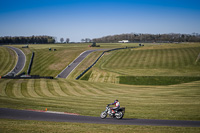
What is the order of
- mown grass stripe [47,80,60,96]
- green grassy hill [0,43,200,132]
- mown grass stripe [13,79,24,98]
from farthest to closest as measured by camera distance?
mown grass stripe [47,80,60,96] < mown grass stripe [13,79,24,98] < green grassy hill [0,43,200,132]

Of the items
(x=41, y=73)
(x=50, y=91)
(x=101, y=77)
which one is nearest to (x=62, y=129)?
(x=50, y=91)

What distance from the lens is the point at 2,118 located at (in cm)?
2025

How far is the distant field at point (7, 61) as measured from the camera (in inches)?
3482

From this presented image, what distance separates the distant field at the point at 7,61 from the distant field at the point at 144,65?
1618 inches

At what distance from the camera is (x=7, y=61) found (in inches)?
3957

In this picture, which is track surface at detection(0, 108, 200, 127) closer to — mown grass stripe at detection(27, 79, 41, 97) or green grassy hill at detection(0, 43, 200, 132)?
green grassy hill at detection(0, 43, 200, 132)

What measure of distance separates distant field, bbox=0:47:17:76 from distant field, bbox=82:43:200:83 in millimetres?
41099

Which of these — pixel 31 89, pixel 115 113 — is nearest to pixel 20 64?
pixel 31 89

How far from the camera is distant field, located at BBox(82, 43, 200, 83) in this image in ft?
228

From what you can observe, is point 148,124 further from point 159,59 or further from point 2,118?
point 159,59

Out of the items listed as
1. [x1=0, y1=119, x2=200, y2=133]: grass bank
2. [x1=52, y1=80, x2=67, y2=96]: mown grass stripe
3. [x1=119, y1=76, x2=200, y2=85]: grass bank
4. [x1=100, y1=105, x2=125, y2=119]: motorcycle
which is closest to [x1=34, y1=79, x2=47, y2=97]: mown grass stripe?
[x1=52, y1=80, x2=67, y2=96]: mown grass stripe

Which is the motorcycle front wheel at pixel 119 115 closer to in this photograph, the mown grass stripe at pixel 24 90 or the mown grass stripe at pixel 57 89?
the mown grass stripe at pixel 57 89

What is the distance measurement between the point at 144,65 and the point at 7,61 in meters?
69.2

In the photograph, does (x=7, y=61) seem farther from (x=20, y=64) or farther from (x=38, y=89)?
(x=38, y=89)
